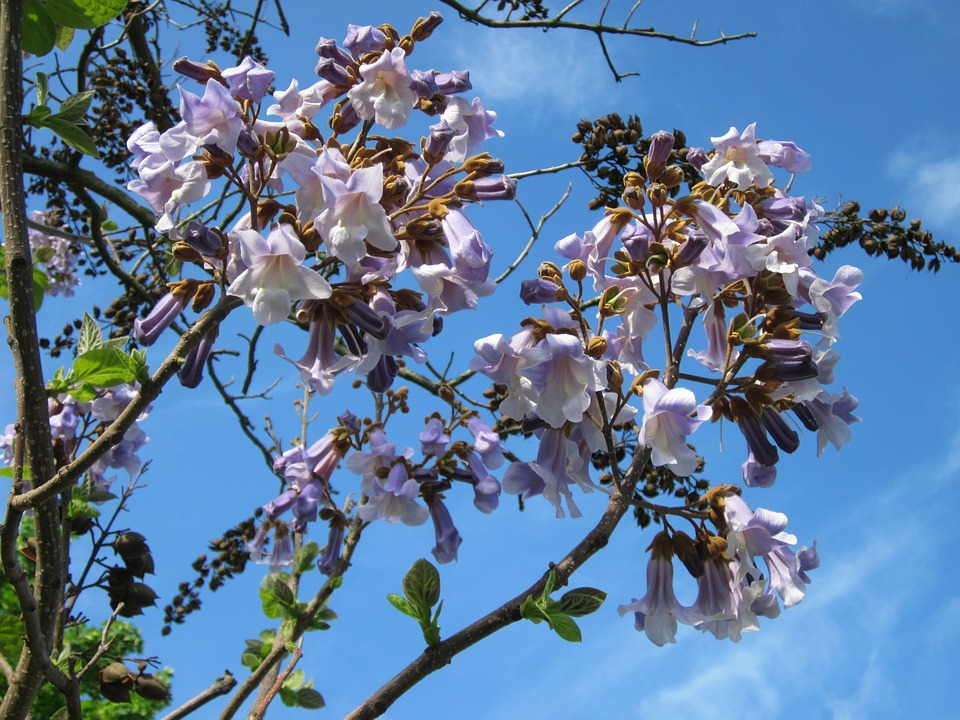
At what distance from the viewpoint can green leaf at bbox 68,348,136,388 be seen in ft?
7.63

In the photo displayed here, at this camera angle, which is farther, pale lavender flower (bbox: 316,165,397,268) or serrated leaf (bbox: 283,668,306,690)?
serrated leaf (bbox: 283,668,306,690)

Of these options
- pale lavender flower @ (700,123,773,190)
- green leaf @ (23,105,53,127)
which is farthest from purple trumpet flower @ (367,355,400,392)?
green leaf @ (23,105,53,127)

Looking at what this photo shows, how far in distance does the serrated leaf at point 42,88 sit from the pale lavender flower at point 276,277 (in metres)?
1.24

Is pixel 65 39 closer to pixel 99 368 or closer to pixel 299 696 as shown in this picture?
pixel 99 368

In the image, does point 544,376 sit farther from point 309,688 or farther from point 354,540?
point 309,688

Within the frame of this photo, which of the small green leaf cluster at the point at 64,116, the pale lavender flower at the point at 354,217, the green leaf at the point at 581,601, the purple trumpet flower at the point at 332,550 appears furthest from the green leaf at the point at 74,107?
the green leaf at the point at 581,601

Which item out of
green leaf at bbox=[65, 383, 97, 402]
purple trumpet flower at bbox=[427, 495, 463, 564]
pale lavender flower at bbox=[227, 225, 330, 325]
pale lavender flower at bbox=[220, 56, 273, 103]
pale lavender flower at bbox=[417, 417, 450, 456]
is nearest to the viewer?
pale lavender flower at bbox=[227, 225, 330, 325]

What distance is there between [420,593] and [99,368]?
111 cm

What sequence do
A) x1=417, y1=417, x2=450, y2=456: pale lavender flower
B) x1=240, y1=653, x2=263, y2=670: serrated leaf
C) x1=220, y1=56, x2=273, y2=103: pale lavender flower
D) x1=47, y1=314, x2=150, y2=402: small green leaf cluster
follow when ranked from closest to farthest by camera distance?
x1=220, y1=56, x2=273, y2=103: pale lavender flower
x1=47, y1=314, x2=150, y2=402: small green leaf cluster
x1=417, y1=417, x2=450, y2=456: pale lavender flower
x1=240, y1=653, x2=263, y2=670: serrated leaf

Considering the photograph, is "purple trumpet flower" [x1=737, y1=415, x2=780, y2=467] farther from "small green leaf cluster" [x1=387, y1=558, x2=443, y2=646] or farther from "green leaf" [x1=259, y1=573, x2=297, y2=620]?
"green leaf" [x1=259, y1=573, x2=297, y2=620]

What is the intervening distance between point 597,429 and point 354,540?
1417 millimetres

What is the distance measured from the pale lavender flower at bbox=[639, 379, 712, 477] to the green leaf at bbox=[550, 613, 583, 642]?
1.30 feet

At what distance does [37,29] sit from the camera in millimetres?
2664

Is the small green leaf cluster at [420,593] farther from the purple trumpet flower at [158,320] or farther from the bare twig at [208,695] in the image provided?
the bare twig at [208,695]
